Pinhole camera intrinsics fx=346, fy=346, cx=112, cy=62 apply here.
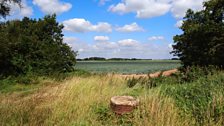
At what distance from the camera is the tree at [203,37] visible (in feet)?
89.5

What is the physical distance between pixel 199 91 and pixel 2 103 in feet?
19.0

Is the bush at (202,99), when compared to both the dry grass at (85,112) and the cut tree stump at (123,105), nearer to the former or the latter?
the dry grass at (85,112)

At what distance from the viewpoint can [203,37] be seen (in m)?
29.7

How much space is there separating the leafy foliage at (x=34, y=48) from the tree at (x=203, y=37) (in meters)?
10.6

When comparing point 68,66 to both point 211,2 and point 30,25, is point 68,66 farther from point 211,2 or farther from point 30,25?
point 211,2

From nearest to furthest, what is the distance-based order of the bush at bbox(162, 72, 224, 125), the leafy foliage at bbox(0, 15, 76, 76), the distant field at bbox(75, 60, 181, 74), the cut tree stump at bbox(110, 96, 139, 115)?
1. the bush at bbox(162, 72, 224, 125)
2. the cut tree stump at bbox(110, 96, 139, 115)
3. the leafy foliage at bbox(0, 15, 76, 76)
4. the distant field at bbox(75, 60, 181, 74)

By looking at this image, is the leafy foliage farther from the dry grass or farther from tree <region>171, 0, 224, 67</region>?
the dry grass

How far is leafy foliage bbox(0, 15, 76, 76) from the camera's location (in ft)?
87.0

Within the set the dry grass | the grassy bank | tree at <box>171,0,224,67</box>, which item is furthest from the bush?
tree at <box>171,0,224,67</box>

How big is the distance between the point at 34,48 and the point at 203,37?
14.3 metres

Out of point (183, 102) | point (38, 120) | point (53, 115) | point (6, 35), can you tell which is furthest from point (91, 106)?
point (6, 35)

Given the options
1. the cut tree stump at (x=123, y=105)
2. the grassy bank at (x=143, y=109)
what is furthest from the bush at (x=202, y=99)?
the cut tree stump at (x=123, y=105)

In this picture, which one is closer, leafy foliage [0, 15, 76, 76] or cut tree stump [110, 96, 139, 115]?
cut tree stump [110, 96, 139, 115]

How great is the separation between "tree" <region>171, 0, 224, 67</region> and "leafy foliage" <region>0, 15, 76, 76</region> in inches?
419
